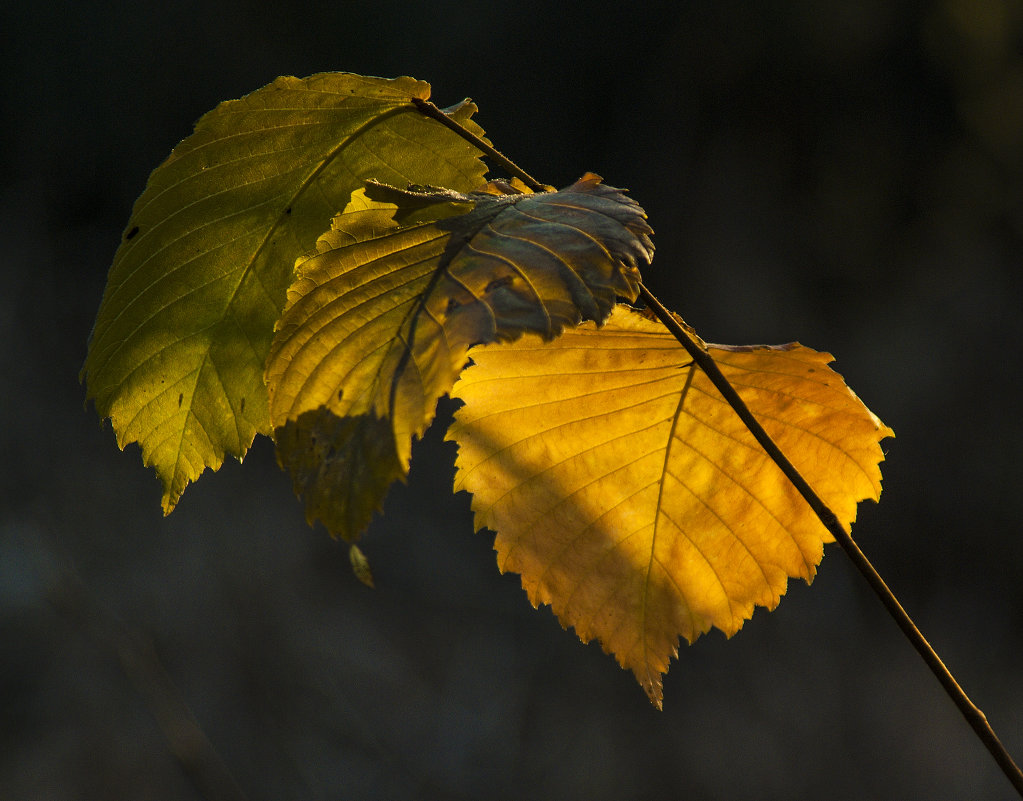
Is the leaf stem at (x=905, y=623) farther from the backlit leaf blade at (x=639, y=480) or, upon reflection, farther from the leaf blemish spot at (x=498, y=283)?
the backlit leaf blade at (x=639, y=480)

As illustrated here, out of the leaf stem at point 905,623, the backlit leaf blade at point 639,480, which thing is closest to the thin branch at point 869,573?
the leaf stem at point 905,623

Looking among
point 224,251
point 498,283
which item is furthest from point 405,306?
point 224,251

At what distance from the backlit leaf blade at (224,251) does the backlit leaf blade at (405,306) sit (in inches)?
4.5

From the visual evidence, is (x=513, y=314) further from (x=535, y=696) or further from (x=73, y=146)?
(x=73, y=146)

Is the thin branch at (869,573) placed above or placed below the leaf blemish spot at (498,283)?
below

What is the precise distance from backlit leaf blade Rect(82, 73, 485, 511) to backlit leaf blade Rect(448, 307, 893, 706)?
14 cm

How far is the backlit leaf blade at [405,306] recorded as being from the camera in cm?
33

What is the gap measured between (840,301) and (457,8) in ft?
5.76

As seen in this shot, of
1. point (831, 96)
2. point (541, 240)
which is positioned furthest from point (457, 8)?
point (541, 240)

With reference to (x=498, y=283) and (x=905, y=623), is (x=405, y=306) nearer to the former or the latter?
(x=498, y=283)

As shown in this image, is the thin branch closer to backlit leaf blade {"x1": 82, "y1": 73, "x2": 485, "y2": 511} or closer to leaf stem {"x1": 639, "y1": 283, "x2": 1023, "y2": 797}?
leaf stem {"x1": 639, "y1": 283, "x2": 1023, "y2": 797}

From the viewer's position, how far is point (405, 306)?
386 millimetres

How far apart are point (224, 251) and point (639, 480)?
1.09 ft

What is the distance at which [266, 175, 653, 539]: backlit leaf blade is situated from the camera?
1.09ft
